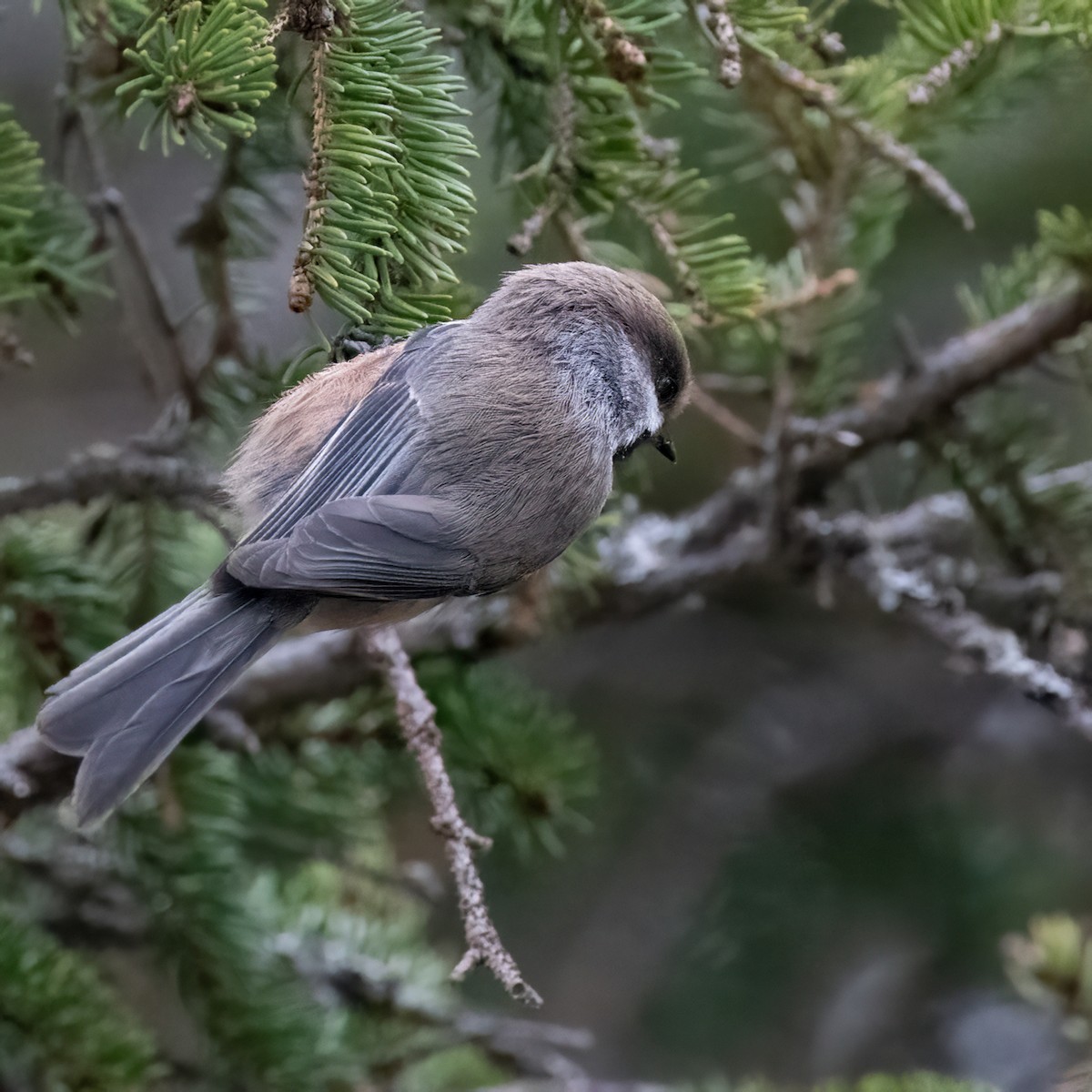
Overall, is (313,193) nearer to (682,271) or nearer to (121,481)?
(682,271)

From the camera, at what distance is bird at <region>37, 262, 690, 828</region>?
71cm

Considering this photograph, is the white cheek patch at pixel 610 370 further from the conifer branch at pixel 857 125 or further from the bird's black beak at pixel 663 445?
the conifer branch at pixel 857 125

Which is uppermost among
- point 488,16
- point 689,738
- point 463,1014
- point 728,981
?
point 488,16

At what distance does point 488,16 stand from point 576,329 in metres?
0.23

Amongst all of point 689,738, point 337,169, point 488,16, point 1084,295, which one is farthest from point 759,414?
point 337,169

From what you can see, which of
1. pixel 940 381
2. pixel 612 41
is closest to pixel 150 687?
pixel 612 41

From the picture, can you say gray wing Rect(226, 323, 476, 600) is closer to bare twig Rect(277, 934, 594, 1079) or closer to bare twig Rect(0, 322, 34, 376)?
bare twig Rect(0, 322, 34, 376)

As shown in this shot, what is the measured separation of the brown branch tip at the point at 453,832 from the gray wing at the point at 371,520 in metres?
0.05

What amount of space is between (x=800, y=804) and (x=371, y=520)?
3.23ft

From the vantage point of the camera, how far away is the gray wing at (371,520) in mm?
724

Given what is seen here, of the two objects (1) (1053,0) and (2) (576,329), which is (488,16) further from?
(1) (1053,0)

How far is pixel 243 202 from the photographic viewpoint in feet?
3.36

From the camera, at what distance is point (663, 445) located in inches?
37.7

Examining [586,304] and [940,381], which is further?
[940,381]
